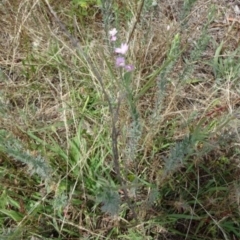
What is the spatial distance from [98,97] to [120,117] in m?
0.19

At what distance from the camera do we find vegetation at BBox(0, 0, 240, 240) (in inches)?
59.9

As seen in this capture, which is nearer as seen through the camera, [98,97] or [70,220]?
[70,220]

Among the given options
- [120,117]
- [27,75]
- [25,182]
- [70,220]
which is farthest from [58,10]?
[70,220]

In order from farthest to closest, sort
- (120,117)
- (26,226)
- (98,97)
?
(98,97) → (120,117) → (26,226)

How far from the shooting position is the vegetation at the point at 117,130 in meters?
1.52

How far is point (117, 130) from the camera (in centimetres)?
165

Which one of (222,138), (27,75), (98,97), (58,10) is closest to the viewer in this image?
(222,138)

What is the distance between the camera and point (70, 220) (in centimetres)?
158

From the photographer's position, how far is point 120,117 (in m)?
1.67

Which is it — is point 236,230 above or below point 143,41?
below

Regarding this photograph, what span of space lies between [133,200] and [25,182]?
1.19 feet

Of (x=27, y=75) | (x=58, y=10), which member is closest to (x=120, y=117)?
(x=27, y=75)

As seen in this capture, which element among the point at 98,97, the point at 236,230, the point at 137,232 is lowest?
the point at 236,230

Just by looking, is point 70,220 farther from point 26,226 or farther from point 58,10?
point 58,10
